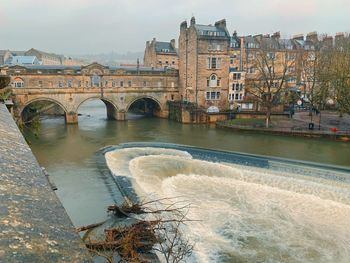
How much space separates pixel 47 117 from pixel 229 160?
3531 cm

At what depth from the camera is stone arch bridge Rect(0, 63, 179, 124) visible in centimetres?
3953

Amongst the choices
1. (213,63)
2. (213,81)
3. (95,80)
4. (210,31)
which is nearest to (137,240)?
(95,80)

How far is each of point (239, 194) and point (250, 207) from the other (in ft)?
5.88

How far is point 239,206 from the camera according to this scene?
15727mm

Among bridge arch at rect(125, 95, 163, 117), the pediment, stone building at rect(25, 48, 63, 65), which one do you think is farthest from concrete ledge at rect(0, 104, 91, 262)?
stone building at rect(25, 48, 63, 65)

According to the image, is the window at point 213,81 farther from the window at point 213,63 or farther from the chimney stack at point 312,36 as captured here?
the chimney stack at point 312,36

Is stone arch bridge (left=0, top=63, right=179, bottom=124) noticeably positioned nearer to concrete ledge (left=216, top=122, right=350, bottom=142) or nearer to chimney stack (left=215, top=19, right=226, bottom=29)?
chimney stack (left=215, top=19, right=226, bottom=29)

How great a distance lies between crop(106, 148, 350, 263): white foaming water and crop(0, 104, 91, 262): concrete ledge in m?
7.69

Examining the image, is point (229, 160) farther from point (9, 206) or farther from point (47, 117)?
point (47, 117)

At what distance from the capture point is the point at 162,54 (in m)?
71.6

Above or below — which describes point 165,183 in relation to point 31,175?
below

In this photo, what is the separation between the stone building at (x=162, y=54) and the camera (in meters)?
70.9

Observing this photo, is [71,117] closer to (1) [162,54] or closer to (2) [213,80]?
(2) [213,80]

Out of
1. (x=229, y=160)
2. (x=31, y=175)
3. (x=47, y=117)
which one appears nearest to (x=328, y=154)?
(x=229, y=160)
